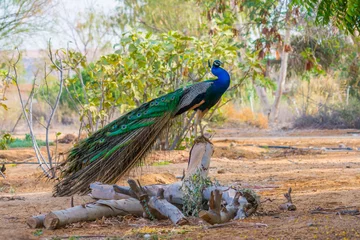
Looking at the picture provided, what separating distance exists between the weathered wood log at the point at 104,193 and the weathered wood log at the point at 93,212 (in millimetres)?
216

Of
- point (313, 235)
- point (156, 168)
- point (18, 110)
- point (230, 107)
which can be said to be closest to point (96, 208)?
point (313, 235)

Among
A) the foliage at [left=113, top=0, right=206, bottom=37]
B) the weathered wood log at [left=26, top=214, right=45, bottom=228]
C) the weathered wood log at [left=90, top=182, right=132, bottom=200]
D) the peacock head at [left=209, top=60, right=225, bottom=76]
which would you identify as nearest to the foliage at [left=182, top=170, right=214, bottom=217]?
the weathered wood log at [left=90, top=182, right=132, bottom=200]

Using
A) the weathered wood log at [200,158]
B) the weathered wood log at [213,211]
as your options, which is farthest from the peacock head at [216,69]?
the weathered wood log at [213,211]

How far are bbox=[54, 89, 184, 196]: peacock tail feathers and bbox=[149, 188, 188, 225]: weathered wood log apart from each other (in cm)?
144

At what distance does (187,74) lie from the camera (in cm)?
1223

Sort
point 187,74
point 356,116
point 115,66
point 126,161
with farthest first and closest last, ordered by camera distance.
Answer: point 356,116 < point 187,74 < point 115,66 < point 126,161

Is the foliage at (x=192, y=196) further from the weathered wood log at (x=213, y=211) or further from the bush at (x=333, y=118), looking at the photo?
the bush at (x=333, y=118)

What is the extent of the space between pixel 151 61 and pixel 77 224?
18.5 ft

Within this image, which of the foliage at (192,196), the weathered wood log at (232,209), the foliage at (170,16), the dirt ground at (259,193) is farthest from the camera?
the foliage at (170,16)

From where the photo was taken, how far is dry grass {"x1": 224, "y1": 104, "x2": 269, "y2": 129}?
2748 cm

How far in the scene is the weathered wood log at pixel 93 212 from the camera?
5.45 metres

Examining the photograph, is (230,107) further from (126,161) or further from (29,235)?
(29,235)

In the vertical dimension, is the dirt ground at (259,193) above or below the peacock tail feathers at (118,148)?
below

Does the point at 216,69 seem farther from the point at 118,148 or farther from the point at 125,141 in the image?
the point at 118,148
